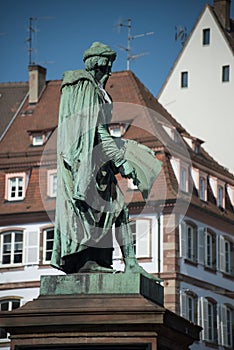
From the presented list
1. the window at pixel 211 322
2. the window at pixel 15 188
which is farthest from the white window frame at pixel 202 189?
the window at pixel 15 188

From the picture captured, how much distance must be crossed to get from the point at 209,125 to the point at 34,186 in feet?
30.8

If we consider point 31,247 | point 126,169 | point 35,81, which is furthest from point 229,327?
point 126,169

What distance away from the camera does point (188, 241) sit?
46.1 metres

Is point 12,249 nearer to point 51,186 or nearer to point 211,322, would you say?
point 51,186

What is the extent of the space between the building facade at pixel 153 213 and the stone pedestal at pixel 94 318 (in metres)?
30.7

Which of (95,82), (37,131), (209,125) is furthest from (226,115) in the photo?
(95,82)

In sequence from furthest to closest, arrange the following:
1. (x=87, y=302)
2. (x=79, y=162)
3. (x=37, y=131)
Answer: (x=37, y=131), (x=79, y=162), (x=87, y=302)

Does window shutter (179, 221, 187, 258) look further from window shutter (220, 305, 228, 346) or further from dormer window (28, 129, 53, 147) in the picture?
dormer window (28, 129, 53, 147)

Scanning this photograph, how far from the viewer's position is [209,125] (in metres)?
53.0

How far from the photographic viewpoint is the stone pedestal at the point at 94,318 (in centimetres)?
1136

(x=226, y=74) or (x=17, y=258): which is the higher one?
(x=226, y=74)

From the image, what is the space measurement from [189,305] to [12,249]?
6816mm

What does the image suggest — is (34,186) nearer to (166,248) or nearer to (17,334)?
(166,248)

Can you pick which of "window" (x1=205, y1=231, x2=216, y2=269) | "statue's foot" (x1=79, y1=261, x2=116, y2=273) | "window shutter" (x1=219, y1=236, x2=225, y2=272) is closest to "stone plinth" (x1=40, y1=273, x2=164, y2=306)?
"statue's foot" (x1=79, y1=261, x2=116, y2=273)
